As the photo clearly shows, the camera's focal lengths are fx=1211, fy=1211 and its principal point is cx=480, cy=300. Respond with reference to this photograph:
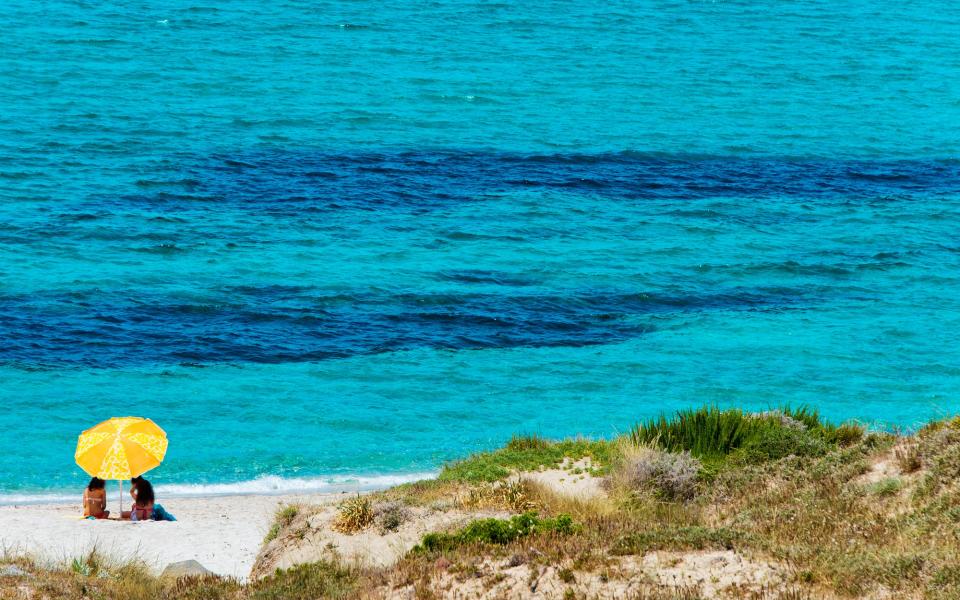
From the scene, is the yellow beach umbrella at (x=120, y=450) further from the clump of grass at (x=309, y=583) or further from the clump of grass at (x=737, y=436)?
the clump of grass at (x=737, y=436)

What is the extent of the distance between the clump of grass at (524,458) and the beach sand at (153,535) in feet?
9.12

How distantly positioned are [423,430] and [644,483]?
10139mm

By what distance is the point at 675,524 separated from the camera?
12812mm

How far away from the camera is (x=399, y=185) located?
141 feet

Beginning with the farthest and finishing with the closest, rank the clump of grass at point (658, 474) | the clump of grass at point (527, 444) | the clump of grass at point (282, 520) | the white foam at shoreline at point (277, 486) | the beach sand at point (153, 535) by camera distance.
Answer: the white foam at shoreline at point (277, 486) → the clump of grass at point (527, 444) → the beach sand at point (153, 535) → the clump of grass at point (658, 474) → the clump of grass at point (282, 520)

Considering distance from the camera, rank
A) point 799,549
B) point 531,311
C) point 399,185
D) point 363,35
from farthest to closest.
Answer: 1. point 363,35
2. point 399,185
3. point 531,311
4. point 799,549

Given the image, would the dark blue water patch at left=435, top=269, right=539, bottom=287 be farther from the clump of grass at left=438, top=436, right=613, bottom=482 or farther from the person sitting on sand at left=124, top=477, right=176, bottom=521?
the person sitting on sand at left=124, top=477, right=176, bottom=521

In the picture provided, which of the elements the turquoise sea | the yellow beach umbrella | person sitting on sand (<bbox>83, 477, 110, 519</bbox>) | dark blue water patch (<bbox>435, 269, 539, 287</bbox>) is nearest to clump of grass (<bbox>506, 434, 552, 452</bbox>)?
the turquoise sea

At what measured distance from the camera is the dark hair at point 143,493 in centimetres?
1850

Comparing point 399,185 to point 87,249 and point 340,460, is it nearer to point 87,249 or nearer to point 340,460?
point 87,249

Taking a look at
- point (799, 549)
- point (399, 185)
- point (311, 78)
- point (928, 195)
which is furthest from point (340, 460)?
point (311, 78)

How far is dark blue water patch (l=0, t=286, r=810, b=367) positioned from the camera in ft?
90.8

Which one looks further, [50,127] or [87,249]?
[50,127]

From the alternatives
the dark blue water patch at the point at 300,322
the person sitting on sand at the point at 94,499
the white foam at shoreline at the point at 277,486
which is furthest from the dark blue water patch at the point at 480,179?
the person sitting on sand at the point at 94,499
